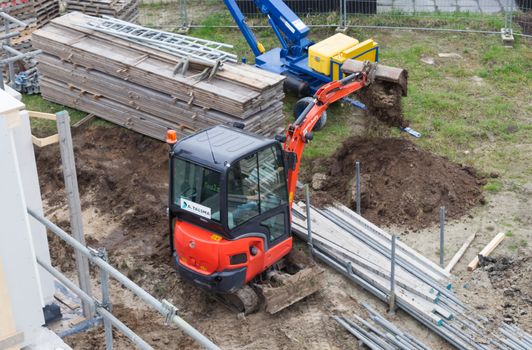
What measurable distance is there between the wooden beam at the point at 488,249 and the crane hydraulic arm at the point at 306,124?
3.04 m

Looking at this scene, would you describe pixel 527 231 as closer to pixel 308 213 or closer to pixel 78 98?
pixel 308 213

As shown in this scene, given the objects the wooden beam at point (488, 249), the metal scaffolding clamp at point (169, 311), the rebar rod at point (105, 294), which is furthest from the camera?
the wooden beam at point (488, 249)

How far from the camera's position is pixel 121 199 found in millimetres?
15617

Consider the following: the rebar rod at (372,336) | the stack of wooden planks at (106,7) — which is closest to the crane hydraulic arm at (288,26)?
the stack of wooden planks at (106,7)

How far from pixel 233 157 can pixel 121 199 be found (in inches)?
186

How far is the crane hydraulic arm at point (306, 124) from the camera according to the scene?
13094 millimetres

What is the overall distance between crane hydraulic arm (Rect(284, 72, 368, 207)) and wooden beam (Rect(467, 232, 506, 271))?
120 inches

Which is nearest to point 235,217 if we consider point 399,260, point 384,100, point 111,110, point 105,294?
point 399,260

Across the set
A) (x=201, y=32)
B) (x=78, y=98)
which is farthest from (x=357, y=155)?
(x=201, y=32)

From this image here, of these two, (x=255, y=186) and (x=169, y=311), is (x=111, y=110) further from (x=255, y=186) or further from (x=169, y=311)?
(x=169, y=311)

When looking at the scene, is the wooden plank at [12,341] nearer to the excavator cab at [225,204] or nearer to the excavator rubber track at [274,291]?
the excavator cab at [225,204]

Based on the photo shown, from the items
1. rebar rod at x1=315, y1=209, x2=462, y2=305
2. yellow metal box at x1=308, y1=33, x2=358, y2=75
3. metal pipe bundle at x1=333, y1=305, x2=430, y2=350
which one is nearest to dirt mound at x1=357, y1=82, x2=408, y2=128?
yellow metal box at x1=308, y1=33, x2=358, y2=75

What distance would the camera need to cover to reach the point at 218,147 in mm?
11836

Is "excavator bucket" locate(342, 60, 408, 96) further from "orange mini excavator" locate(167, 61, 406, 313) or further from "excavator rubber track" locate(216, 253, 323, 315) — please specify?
"excavator rubber track" locate(216, 253, 323, 315)
